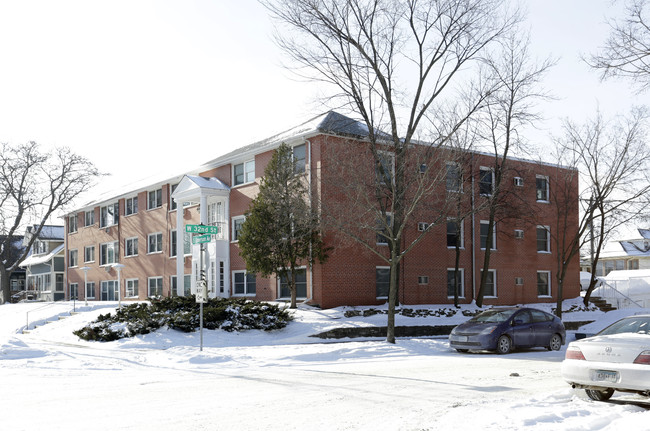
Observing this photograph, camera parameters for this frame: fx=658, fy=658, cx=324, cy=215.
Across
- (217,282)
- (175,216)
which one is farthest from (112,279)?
(217,282)

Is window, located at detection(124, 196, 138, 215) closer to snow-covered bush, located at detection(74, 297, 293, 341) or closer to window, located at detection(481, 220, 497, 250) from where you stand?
snow-covered bush, located at detection(74, 297, 293, 341)

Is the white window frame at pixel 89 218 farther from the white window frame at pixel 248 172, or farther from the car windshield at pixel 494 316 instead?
the car windshield at pixel 494 316

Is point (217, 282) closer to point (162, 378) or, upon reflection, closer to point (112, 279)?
point (112, 279)

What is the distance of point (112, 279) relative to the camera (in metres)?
47.6

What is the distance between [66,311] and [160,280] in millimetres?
6628

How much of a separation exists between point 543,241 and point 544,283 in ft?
8.13

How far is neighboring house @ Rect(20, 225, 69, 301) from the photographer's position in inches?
2500

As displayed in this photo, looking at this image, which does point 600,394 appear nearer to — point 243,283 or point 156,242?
point 243,283

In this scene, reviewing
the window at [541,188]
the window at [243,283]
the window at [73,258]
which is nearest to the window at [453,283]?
the window at [541,188]

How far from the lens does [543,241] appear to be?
128 feet

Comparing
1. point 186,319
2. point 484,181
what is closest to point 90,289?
point 186,319

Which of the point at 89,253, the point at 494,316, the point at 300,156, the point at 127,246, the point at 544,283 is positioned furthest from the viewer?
the point at 89,253

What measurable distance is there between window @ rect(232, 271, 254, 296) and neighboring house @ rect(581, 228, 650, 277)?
4540 centimetres

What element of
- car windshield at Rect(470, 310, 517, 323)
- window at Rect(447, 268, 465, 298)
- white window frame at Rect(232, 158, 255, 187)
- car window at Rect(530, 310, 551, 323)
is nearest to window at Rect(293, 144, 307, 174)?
white window frame at Rect(232, 158, 255, 187)
